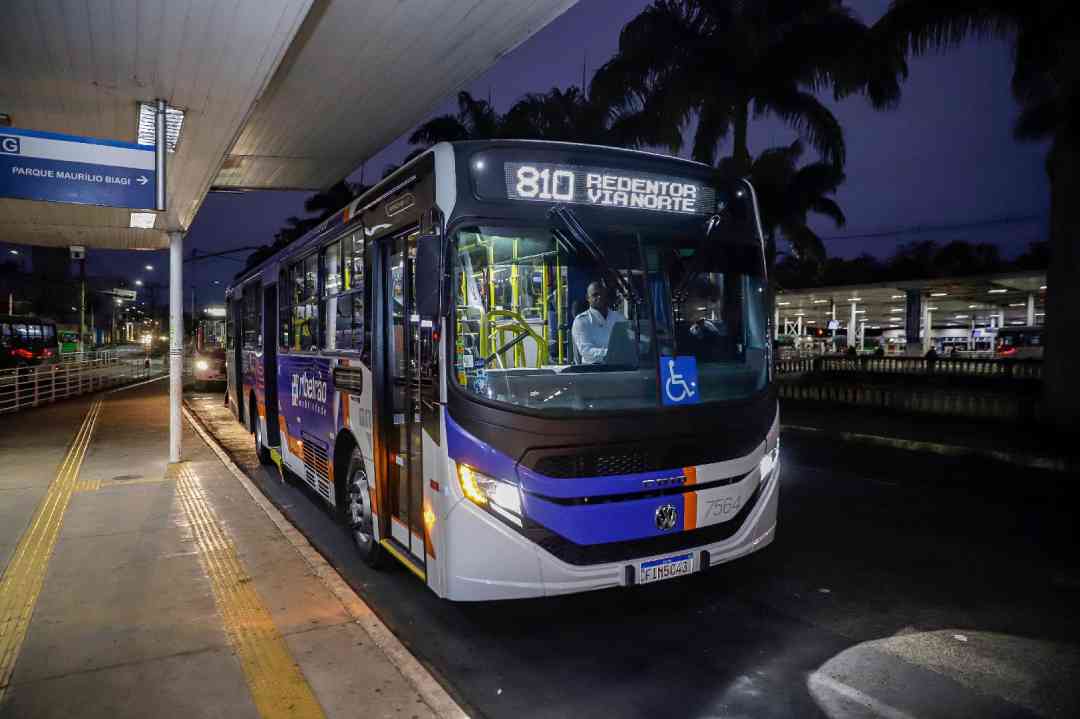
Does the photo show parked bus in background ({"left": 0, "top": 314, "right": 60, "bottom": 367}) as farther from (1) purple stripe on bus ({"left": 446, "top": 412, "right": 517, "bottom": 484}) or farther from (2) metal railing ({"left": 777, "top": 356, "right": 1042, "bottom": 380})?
(1) purple stripe on bus ({"left": 446, "top": 412, "right": 517, "bottom": 484})

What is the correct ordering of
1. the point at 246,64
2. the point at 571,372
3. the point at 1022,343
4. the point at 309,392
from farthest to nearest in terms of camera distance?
the point at 1022,343 < the point at 309,392 < the point at 246,64 < the point at 571,372

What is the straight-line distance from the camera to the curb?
10.7 metres

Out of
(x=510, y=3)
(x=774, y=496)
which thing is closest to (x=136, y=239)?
(x=510, y=3)

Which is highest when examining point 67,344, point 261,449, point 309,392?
point 309,392

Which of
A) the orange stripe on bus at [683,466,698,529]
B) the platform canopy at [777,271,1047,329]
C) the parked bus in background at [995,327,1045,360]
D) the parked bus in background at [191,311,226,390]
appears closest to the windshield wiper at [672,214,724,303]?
the orange stripe on bus at [683,466,698,529]

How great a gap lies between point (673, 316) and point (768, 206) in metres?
22.5

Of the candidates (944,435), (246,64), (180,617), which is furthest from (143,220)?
(944,435)

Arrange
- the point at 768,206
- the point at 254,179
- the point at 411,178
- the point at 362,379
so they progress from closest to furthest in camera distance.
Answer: the point at 411,178 → the point at 362,379 → the point at 254,179 → the point at 768,206

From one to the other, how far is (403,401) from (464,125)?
20.9 meters

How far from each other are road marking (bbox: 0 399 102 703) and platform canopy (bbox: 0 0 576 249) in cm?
466

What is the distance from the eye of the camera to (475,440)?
4312 mm

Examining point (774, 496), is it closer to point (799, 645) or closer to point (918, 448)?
point (799, 645)

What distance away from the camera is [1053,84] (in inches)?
543

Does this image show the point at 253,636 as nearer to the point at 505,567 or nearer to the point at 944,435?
the point at 505,567
